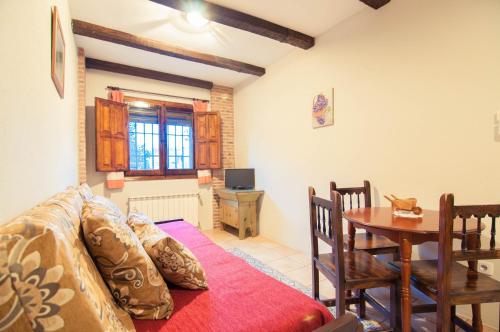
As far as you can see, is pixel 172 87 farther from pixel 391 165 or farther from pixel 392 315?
pixel 392 315

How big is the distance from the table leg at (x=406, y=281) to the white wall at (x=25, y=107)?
6.02 feet

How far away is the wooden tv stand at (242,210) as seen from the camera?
405cm

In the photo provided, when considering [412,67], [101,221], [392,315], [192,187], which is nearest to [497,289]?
[392,315]

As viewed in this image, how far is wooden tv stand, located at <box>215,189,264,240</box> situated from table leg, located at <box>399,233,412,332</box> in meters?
2.74

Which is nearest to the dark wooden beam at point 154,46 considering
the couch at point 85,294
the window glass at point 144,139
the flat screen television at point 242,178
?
the window glass at point 144,139

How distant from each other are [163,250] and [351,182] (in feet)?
7.17

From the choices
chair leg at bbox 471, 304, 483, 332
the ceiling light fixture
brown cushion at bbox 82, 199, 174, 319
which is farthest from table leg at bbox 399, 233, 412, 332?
the ceiling light fixture

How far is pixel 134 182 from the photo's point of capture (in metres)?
3.99

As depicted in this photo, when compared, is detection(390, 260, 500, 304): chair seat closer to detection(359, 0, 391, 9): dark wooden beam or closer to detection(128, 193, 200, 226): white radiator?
detection(359, 0, 391, 9): dark wooden beam

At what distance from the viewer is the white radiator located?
395cm

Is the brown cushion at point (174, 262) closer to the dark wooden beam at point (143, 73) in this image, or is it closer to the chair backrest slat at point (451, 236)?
the chair backrest slat at point (451, 236)

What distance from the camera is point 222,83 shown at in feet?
15.5

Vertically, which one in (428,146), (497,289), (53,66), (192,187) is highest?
(53,66)

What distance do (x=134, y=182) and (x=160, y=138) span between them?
84 cm
